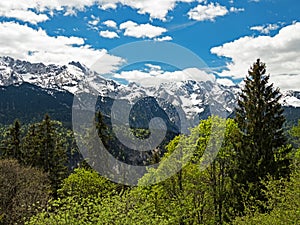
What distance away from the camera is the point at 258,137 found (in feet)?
95.7

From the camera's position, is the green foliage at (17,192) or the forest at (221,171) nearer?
the forest at (221,171)

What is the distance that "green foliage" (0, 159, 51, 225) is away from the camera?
29.4 metres

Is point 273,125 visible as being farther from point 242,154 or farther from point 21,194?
point 21,194

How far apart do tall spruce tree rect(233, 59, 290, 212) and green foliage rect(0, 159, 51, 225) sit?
49.1 ft

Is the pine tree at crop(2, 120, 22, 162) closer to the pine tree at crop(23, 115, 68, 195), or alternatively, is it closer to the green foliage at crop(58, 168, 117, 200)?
the pine tree at crop(23, 115, 68, 195)

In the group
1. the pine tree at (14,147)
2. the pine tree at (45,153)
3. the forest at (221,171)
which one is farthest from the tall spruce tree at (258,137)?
the pine tree at (14,147)

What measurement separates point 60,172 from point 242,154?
28.1m

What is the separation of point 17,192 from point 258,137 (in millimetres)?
19440

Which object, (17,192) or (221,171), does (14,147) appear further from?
(221,171)

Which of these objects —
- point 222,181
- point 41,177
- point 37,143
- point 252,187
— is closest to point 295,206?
point 252,187

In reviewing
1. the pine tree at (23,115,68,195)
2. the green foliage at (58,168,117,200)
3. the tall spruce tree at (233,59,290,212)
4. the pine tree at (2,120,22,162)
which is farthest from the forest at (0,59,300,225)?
the pine tree at (2,120,22,162)

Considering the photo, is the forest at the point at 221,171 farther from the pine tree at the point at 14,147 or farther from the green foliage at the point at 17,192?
the pine tree at the point at 14,147

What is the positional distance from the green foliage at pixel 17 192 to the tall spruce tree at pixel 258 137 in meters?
15.0

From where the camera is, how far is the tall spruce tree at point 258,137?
92.0 ft
